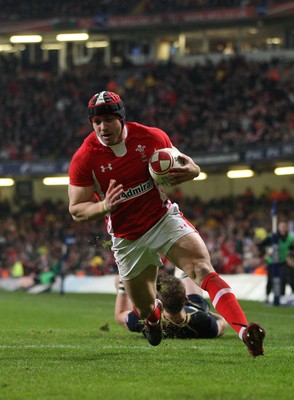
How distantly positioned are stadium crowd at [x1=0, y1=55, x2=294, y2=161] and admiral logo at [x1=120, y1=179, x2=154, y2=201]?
955 inches

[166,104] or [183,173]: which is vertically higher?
[183,173]

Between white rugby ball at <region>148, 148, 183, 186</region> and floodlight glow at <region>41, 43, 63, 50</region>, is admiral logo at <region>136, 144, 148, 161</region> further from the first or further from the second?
floodlight glow at <region>41, 43, 63, 50</region>

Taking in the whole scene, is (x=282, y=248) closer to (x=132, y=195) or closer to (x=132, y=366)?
(x=132, y=195)

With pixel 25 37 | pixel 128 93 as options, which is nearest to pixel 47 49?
pixel 25 37

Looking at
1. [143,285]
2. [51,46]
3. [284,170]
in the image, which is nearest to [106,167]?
[143,285]

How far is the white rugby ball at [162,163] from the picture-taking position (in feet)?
27.1

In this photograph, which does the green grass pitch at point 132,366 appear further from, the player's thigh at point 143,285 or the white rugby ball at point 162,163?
the white rugby ball at point 162,163

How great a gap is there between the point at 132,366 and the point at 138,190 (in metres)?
1.49

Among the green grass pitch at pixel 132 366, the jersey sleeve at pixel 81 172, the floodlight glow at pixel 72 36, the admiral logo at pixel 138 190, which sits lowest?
the floodlight glow at pixel 72 36

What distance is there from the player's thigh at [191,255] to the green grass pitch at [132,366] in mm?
763

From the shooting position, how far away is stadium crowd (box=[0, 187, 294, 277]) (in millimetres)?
29219

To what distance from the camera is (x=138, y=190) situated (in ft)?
28.3

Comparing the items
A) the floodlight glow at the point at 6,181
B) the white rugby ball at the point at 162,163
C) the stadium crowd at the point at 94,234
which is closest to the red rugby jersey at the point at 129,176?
the white rugby ball at the point at 162,163

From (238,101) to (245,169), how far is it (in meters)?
3.31
